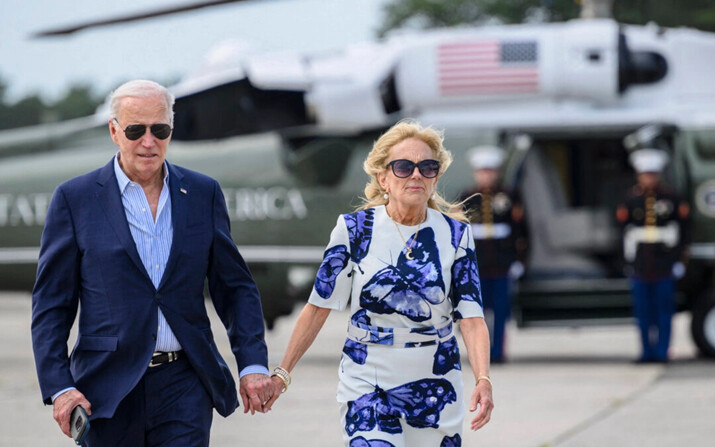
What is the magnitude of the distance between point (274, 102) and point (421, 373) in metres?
8.19

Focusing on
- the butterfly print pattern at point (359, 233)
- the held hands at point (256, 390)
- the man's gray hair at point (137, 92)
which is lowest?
the held hands at point (256, 390)

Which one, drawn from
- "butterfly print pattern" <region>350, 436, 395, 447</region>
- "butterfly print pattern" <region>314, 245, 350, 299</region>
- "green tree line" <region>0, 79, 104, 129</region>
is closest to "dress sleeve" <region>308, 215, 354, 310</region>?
"butterfly print pattern" <region>314, 245, 350, 299</region>

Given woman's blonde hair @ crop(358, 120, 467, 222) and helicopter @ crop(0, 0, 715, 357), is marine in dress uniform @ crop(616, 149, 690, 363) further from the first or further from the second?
woman's blonde hair @ crop(358, 120, 467, 222)

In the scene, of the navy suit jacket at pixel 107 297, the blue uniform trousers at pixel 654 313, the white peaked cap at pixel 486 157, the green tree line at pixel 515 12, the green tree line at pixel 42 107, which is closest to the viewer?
the navy suit jacket at pixel 107 297

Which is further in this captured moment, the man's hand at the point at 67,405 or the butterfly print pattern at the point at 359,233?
the butterfly print pattern at the point at 359,233

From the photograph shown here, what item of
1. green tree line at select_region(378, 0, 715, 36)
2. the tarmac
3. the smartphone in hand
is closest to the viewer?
the smartphone in hand

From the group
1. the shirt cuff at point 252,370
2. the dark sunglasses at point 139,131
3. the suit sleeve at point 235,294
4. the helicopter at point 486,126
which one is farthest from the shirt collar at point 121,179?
A: the helicopter at point 486,126

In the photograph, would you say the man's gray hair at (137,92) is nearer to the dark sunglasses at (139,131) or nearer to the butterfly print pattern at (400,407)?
the dark sunglasses at (139,131)

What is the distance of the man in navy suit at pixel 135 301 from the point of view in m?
3.40

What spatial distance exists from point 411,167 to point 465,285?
40cm

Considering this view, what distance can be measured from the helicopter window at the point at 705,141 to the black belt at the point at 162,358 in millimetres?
8467

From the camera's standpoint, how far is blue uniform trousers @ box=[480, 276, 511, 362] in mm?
10639

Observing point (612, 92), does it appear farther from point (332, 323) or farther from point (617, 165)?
point (332, 323)

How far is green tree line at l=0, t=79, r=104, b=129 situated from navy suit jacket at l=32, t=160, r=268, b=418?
34.3 meters
